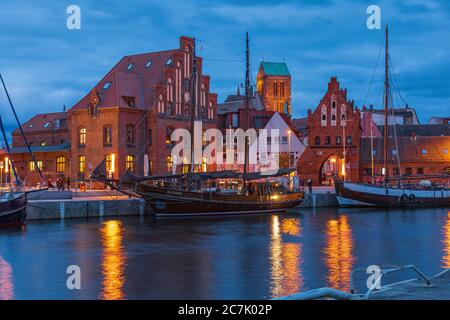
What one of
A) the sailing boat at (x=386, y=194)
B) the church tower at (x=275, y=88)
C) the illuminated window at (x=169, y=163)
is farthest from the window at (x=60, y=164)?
the church tower at (x=275, y=88)

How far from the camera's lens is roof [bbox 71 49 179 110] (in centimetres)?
6846

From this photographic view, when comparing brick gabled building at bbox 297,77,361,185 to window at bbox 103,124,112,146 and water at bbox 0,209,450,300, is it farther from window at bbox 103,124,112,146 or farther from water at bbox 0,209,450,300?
water at bbox 0,209,450,300

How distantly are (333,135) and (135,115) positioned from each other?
29.0m

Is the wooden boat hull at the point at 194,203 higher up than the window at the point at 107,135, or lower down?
lower down

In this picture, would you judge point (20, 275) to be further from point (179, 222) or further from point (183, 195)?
point (183, 195)

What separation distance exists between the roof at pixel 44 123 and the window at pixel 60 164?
31.8 feet

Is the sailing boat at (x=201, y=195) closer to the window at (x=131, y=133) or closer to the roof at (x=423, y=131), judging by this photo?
the window at (x=131, y=133)

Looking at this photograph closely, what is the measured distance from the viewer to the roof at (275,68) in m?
166

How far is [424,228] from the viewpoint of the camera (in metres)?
41.9

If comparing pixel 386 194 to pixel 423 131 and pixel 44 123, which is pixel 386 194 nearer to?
pixel 423 131

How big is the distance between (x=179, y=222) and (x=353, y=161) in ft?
136

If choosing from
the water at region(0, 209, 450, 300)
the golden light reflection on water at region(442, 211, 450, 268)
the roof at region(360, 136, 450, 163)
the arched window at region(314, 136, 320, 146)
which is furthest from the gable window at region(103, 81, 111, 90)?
the golden light reflection on water at region(442, 211, 450, 268)

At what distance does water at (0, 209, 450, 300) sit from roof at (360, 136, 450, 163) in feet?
127
